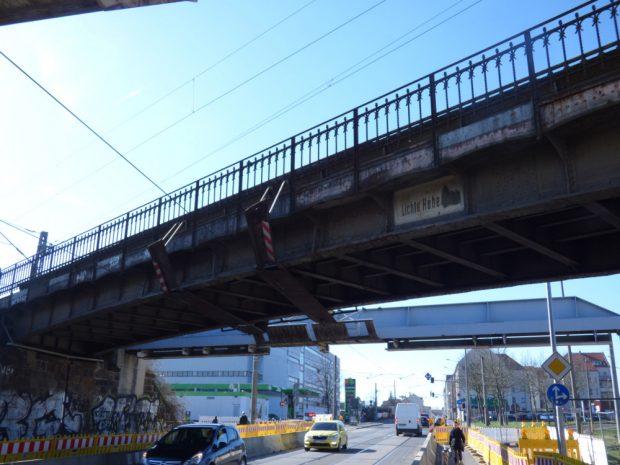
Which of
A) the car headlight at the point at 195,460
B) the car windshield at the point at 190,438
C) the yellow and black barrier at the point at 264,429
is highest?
the car windshield at the point at 190,438

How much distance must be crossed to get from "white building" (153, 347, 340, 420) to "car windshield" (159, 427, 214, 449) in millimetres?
57644

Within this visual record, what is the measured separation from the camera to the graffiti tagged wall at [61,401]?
915 inches

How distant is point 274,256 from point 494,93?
6003 mm

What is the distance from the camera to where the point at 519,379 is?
86750 millimetres

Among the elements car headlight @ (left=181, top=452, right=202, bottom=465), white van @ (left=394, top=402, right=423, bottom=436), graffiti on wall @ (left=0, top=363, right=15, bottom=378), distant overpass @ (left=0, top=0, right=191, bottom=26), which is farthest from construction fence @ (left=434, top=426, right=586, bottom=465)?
graffiti on wall @ (left=0, top=363, right=15, bottom=378)

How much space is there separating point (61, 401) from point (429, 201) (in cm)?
2295

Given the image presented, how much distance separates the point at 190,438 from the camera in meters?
13.2

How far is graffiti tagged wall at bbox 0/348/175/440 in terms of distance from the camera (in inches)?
915

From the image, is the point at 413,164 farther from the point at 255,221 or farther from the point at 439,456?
the point at 439,456

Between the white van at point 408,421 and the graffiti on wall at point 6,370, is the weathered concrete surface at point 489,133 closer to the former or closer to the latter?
the graffiti on wall at point 6,370

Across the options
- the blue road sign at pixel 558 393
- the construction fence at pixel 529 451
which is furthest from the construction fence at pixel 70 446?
the blue road sign at pixel 558 393

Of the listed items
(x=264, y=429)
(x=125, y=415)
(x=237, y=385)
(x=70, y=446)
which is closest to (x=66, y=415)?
(x=125, y=415)

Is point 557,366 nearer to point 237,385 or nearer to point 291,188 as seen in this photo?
point 291,188

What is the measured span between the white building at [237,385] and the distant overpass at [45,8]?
64987 millimetres
